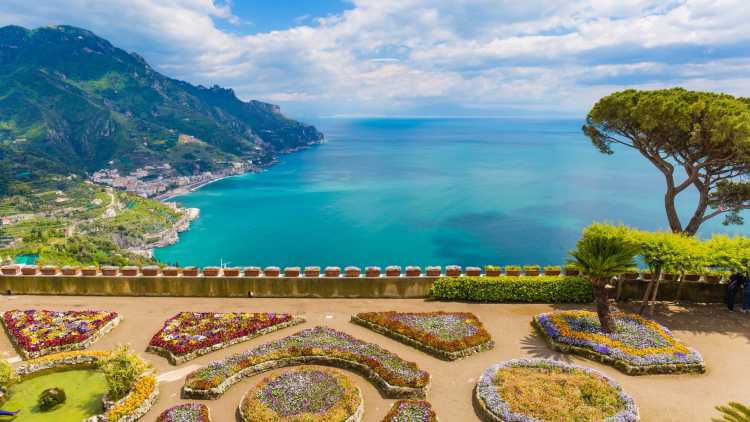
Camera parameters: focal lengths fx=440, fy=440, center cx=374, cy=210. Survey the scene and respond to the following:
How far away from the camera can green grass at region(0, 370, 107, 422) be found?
47.5ft

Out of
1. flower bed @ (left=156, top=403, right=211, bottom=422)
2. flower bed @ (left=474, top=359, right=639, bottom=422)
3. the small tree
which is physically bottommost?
flower bed @ (left=156, top=403, right=211, bottom=422)

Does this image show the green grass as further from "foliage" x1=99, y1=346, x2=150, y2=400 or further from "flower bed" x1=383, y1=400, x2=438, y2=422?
"flower bed" x1=383, y1=400, x2=438, y2=422

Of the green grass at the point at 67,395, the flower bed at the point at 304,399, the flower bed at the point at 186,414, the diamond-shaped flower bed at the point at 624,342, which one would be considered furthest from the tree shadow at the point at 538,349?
the green grass at the point at 67,395

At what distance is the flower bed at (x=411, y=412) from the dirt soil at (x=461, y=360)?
1.90ft

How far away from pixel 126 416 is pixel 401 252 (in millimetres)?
106142

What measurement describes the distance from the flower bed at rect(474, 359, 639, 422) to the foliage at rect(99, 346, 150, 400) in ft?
38.0

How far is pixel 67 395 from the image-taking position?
50.9 feet

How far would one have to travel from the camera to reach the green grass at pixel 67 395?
14.5m

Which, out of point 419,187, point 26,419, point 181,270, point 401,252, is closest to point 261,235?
point 401,252

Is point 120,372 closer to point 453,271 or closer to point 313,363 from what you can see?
point 313,363

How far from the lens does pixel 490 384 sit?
1524 centimetres

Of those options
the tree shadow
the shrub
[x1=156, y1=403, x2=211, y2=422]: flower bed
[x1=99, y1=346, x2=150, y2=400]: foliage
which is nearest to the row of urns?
the shrub

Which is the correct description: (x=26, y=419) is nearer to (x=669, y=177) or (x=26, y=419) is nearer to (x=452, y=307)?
(x=452, y=307)

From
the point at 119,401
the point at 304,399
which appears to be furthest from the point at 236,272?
the point at 304,399
